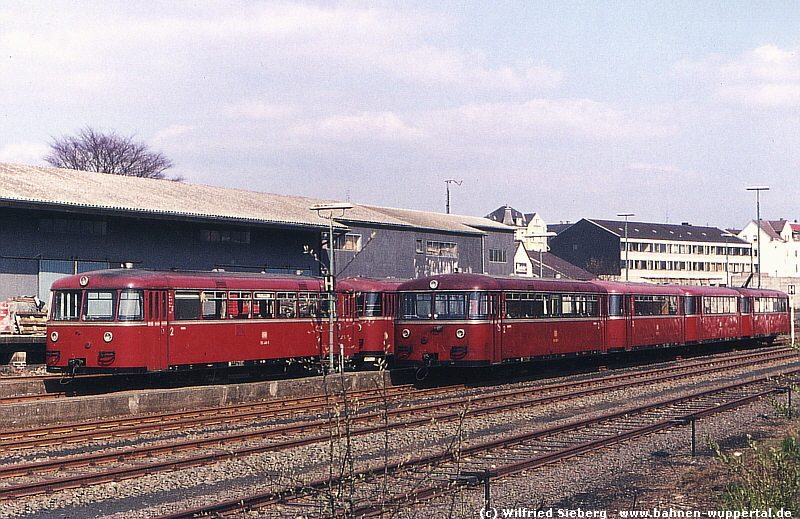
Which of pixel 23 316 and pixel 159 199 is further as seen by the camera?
pixel 159 199

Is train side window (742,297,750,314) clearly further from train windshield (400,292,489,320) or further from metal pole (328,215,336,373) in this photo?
metal pole (328,215,336,373)

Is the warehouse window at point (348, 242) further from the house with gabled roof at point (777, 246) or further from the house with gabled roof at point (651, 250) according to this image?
the house with gabled roof at point (777, 246)

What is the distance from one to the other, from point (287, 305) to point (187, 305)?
11.5 ft

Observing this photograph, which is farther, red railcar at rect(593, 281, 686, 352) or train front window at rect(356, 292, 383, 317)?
red railcar at rect(593, 281, 686, 352)

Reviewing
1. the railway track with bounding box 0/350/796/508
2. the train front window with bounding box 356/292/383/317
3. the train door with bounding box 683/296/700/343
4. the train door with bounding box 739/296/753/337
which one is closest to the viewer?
the railway track with bounding box 0/350/796/508

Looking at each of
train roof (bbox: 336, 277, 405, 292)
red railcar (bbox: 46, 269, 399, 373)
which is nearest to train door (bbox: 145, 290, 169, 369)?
red railcar (bbox: 46, 269, 399, 373)

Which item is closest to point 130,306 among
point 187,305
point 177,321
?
point 177,321

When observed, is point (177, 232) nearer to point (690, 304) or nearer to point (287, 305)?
point (287, 305)

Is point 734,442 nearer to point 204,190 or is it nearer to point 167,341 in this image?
point 167,341

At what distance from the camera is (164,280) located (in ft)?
72.3

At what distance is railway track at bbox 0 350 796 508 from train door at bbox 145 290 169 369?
2212mm

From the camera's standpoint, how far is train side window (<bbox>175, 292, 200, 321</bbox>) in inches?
878

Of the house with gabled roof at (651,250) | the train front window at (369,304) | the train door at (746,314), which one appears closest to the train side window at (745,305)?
the train door at (746,314)

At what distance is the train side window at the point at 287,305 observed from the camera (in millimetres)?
25094
